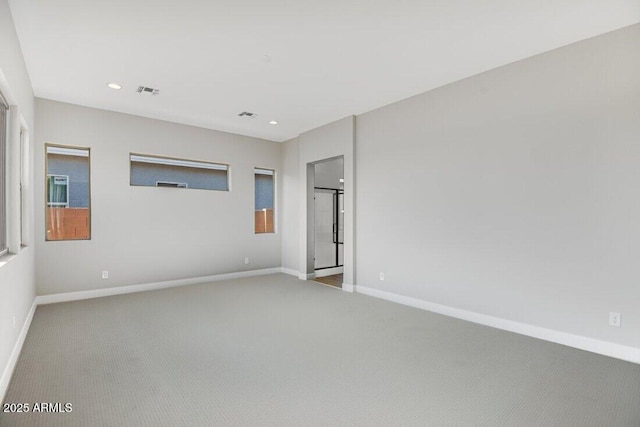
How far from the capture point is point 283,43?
10.4 feet

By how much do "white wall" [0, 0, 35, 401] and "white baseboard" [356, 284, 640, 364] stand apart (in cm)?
422

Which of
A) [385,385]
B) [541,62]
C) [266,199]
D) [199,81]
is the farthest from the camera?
[266,199]

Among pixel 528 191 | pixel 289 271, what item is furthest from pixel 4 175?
pixel 528 191

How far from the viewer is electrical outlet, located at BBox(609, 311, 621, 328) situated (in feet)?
9.66

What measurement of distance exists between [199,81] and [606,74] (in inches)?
168

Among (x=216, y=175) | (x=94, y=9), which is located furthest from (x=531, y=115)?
(x=216, y=175)

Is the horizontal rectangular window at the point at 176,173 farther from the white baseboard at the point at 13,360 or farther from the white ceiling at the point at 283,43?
the white baseboard at the point at 13,360

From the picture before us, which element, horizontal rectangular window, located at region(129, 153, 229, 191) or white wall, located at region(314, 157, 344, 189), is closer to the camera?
horizontal rectangular window, located at region(129, 153, 229, 191)

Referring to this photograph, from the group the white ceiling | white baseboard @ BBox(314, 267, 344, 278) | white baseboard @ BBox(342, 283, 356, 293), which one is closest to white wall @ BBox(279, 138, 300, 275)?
white baseboard @ BBox(314, 267, 344, 278)

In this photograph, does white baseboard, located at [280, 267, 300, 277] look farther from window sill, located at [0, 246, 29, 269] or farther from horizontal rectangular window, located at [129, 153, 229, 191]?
window sill, located at [0, 246, 29, 269]

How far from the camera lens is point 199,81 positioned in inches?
161

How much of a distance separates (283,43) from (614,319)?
13.0ft

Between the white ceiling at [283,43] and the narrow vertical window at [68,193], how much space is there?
2.76 ft

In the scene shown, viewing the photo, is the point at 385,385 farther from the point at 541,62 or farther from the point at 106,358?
the point at 541,62
